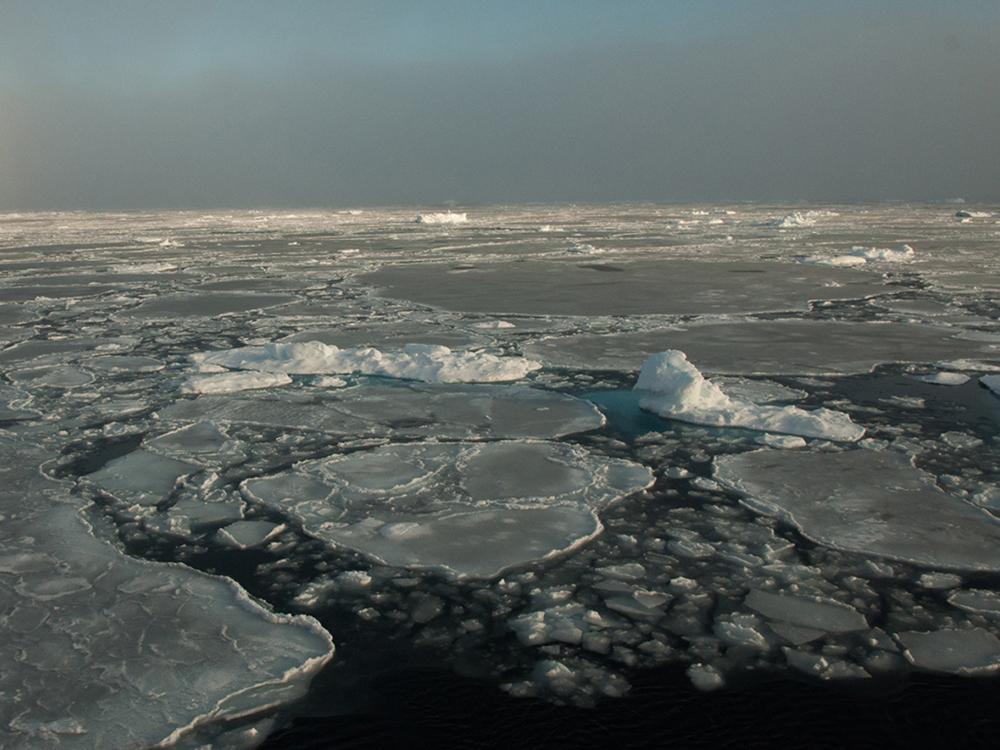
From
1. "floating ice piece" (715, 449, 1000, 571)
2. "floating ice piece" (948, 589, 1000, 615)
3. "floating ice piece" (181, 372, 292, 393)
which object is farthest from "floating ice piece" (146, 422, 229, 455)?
"floating ice piece" (948, 589, 1000, 615)

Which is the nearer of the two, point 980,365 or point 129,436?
point 129,436

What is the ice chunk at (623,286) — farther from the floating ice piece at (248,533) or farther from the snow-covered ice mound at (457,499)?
the floating ice piece at (248,533)

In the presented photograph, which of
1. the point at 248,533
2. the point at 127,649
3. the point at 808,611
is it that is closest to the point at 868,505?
the point at 808,611

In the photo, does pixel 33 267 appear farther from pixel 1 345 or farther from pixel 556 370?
pixel 556 370

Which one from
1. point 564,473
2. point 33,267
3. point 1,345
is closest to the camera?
point 564,473

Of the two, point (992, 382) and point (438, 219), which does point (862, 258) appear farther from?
point (438, 219)

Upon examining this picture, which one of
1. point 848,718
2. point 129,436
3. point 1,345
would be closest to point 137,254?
point 1,345

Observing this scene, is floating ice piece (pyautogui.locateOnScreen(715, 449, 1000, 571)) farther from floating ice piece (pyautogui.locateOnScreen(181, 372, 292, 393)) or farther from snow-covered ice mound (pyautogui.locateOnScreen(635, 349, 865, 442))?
floating ice piece (pyautogui.locateOnScreen(181, 372, 292, 393))
